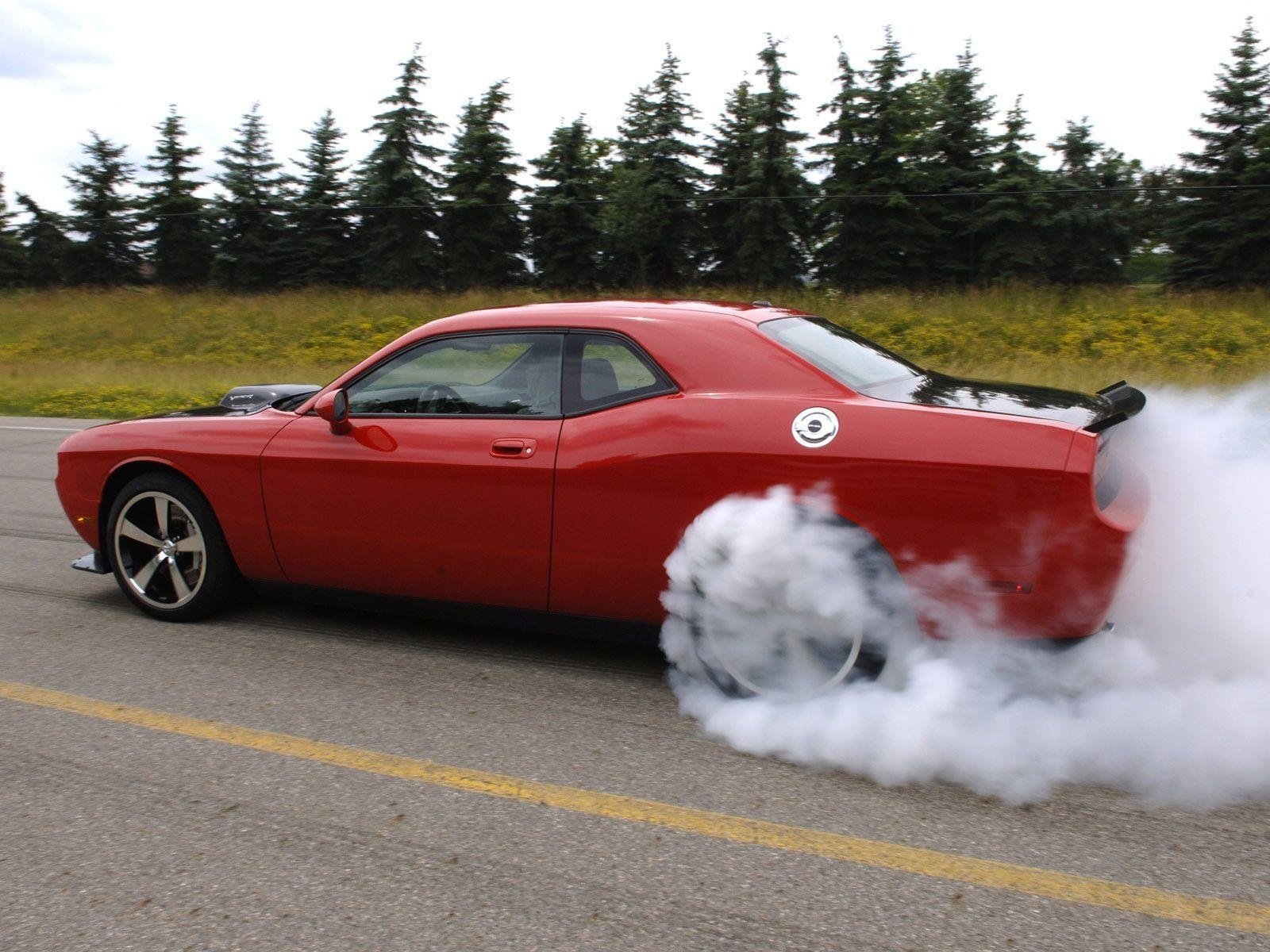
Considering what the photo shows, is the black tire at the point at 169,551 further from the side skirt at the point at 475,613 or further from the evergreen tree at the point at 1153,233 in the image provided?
the evergreen tree at the point at 1153,233

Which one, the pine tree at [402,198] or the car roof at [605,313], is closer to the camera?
the car roof at [605,313]

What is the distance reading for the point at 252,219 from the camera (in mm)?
28438

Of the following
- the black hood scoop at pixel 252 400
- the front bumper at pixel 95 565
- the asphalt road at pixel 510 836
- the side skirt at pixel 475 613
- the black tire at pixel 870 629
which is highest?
the black hood scoop at pixel 252 400

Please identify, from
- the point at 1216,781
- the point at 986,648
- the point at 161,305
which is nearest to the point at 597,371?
the point at 986,648

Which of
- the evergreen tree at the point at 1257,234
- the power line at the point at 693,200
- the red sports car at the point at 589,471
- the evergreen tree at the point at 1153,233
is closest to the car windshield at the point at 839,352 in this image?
the red sports car at the point at 589,471

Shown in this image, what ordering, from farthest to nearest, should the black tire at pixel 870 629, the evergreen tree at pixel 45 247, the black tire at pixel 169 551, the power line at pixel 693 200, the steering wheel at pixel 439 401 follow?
the evergreen tree at pixel 45 247 < the power line at pixel 693 200 < the black tire at pixel 169 551 < the steering wheel at pixel 439 401 < the black tire at pixel 870 629

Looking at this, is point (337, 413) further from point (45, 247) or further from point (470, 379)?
point (45, 247)

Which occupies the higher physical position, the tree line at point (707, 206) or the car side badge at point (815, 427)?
the tree line at point (707, 206)

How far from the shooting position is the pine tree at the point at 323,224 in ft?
86.9

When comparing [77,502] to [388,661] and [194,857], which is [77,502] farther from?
[194,857]

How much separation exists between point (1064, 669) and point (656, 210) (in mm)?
20273

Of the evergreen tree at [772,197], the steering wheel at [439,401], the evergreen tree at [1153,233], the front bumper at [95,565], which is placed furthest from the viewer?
the evergreen tree at [772,197]

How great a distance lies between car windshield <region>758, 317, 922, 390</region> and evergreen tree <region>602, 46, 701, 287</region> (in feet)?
59.5

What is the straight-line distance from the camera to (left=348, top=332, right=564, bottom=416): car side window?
418 cm
